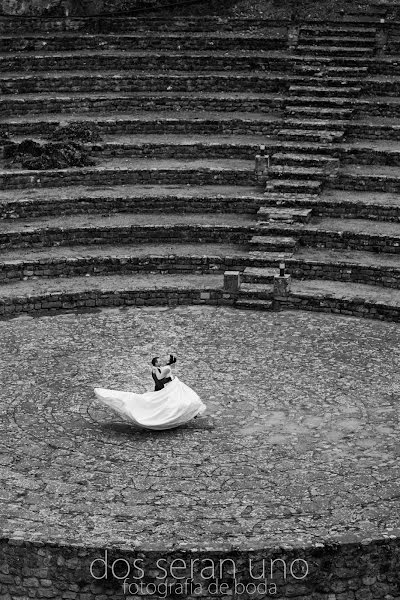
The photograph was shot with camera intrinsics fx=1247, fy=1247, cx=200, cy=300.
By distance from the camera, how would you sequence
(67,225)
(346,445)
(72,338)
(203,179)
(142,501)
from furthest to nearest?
1. (203,179)
2. (67,225)
3. (72,338)
4. (346,445)
5. (142,501)

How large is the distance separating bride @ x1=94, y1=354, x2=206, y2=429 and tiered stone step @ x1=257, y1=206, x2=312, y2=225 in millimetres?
8627

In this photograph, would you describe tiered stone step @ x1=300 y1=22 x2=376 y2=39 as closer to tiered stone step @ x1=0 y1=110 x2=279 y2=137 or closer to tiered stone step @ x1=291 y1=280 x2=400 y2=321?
tiered stone step @ x1=0 y1=110 x2=279 y2=137

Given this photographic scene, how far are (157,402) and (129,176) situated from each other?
11.0 meters

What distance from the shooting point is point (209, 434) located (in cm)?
1983

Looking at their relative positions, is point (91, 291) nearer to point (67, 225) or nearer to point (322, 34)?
point (67, 225)

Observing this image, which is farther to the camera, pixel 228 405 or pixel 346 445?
pixel 228 405

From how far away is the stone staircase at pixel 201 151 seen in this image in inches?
1056

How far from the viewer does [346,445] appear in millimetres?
19438

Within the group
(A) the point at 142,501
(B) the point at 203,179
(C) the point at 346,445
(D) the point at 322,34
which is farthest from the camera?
(D) the point at 322,34

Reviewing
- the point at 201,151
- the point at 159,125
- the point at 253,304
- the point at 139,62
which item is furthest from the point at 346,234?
the point at 139,62

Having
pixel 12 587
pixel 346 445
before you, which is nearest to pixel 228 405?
pixel 346 445

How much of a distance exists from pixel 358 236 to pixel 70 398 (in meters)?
8.55

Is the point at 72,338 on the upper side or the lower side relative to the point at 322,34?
lower

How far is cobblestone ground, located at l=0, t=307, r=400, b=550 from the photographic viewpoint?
56.2 ft
